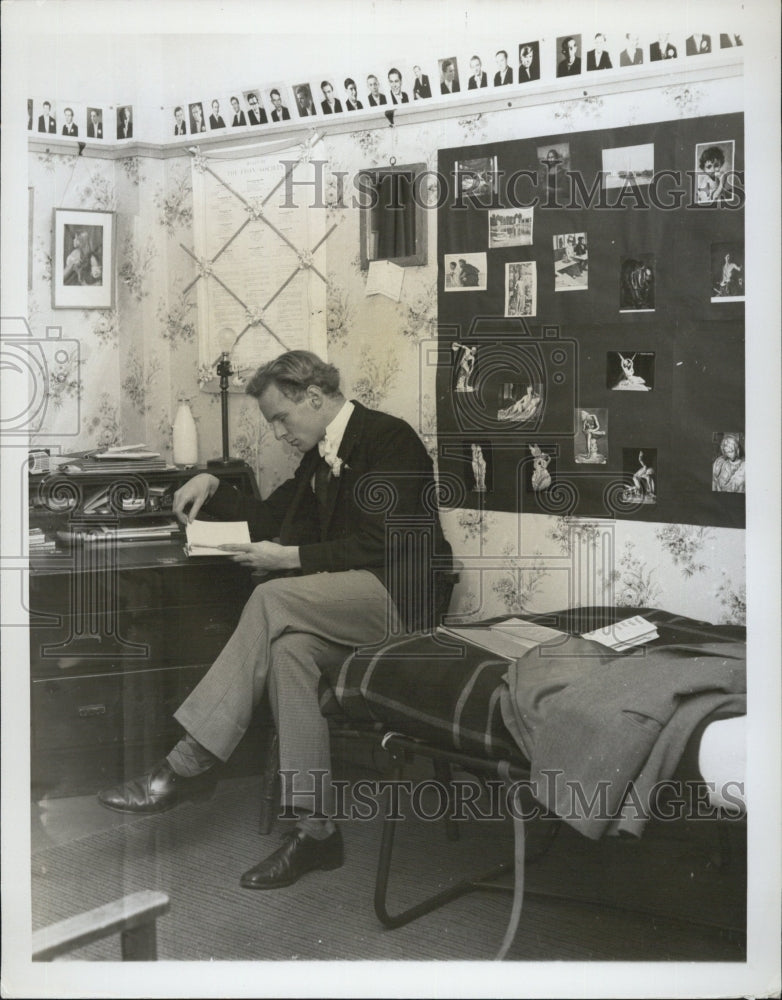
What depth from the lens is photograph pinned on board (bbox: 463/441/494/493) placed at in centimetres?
208

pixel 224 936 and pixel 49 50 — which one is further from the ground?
pixel 49 50

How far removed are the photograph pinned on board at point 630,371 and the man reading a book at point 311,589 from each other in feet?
1.42

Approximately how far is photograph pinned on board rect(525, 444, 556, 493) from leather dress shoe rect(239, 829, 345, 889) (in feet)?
2.74

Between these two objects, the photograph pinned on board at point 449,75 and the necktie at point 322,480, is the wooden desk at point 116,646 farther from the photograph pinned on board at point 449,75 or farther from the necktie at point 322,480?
the photograph pinned on board at point 449,75

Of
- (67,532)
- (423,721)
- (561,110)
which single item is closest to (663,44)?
(561,110)

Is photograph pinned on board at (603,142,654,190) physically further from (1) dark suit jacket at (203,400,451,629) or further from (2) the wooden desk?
(2) the wooden desk

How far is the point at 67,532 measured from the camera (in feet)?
6.33

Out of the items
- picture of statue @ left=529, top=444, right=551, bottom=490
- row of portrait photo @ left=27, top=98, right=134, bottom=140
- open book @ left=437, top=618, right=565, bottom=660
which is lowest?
open book @ left=437, top=618, right=565, bottom=660

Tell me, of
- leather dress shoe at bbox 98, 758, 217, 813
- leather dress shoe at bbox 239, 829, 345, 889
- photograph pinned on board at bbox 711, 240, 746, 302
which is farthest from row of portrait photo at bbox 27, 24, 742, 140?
leather dress shoe at bbox 239, 829, 345, 889

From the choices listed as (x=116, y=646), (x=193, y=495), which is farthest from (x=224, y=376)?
(x=116, y=646)

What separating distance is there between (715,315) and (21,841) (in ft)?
5.40

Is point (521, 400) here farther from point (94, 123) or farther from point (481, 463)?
point (94, 123)

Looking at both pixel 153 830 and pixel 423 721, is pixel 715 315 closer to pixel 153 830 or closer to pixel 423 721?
pixel 423 721

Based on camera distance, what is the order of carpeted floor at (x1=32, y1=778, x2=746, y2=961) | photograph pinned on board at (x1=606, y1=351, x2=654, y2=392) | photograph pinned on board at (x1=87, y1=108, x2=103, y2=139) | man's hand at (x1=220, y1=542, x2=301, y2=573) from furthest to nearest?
1. man's hand at (x1=220, y1=542, x2=301, y2=573)
2. photograph pinned on board at (x1=606, y1=351, x2=654, y2=392)
3. photograph pinned on board at (x1=87, y1=108, x2=103, y2=139)
4. carpeted floor at (x1=32, y1=778, x2=746, y2=961)
